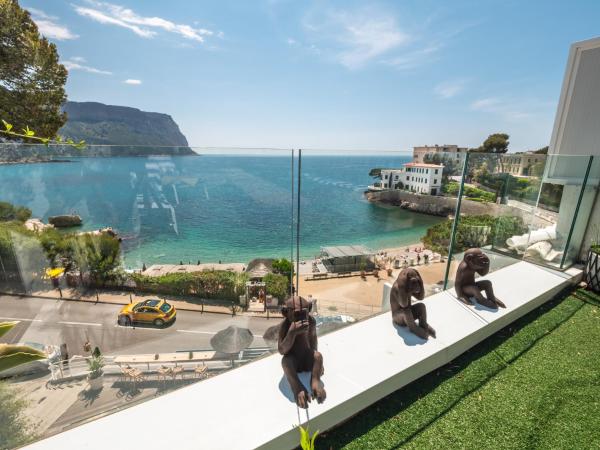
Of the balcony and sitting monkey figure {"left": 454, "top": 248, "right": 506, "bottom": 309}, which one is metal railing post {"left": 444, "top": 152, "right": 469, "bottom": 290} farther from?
sitting monkey figure {"left": 454, "top": 248, "right": 506, "bottom": 309}

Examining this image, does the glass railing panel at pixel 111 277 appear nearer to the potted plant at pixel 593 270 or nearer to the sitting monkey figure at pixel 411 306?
the sitting monkey figure at pixel 411 306

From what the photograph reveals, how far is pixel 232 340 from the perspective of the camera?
7.41ft

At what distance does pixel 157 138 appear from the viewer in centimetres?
212

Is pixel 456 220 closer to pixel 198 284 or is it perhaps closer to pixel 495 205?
pixel 495 205

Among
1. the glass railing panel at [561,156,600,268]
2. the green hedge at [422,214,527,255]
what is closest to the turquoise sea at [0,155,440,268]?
the green hedge at [422,214,527,255]

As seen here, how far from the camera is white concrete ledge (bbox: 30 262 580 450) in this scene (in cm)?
148

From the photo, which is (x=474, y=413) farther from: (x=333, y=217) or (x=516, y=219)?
(x=516, y=219)

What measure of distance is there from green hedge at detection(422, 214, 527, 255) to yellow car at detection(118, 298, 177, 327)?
123 inches

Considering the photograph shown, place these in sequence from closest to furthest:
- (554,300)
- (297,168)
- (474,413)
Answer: (474,413), (297,168), (554,300)

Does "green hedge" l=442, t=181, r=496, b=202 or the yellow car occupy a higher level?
"green hedge" l=442, t=181, r=496, b=202

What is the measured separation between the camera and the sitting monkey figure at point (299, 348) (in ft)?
5.60

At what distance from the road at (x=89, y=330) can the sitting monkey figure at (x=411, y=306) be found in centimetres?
114

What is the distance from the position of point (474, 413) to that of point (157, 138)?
306 centimetres

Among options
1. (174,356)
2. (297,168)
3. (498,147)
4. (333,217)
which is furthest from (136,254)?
(498,147)
